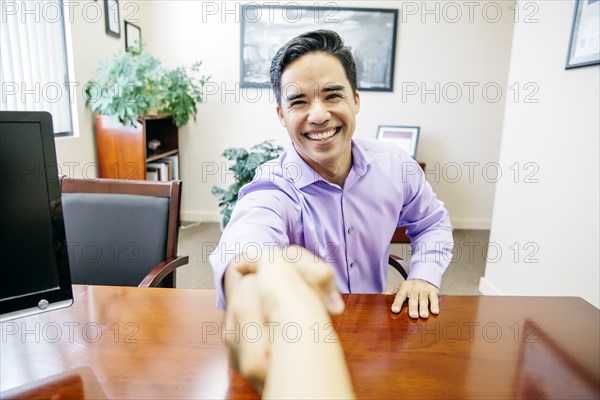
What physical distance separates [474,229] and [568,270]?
235cm

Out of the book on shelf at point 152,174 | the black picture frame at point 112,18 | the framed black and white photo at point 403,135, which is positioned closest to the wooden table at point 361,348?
the book on shelf at point 152,174

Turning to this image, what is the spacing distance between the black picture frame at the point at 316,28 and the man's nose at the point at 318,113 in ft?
9.57

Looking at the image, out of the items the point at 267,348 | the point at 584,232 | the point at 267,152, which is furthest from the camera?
the point at 267,152

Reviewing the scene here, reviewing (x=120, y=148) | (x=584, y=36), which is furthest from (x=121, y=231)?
(x=584, y=36)

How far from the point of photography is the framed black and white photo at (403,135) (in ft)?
12.6

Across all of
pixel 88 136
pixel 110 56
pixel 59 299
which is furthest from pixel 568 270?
pixel 110 56

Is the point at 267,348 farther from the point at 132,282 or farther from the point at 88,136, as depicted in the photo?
the point at 88,136

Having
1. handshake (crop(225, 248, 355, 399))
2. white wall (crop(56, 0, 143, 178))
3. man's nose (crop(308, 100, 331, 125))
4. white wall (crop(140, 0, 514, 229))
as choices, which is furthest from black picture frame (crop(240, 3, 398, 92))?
handshake (crop(225, 248, 355, 399))

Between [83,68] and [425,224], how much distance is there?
105 inches

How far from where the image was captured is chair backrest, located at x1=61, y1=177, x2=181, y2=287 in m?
1.42

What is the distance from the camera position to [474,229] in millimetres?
4258

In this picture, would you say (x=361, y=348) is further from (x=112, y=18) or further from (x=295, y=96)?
(x=112, y=18)

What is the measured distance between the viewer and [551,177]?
84.4 inches

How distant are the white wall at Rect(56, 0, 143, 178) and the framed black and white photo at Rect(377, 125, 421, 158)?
99.3 inches
